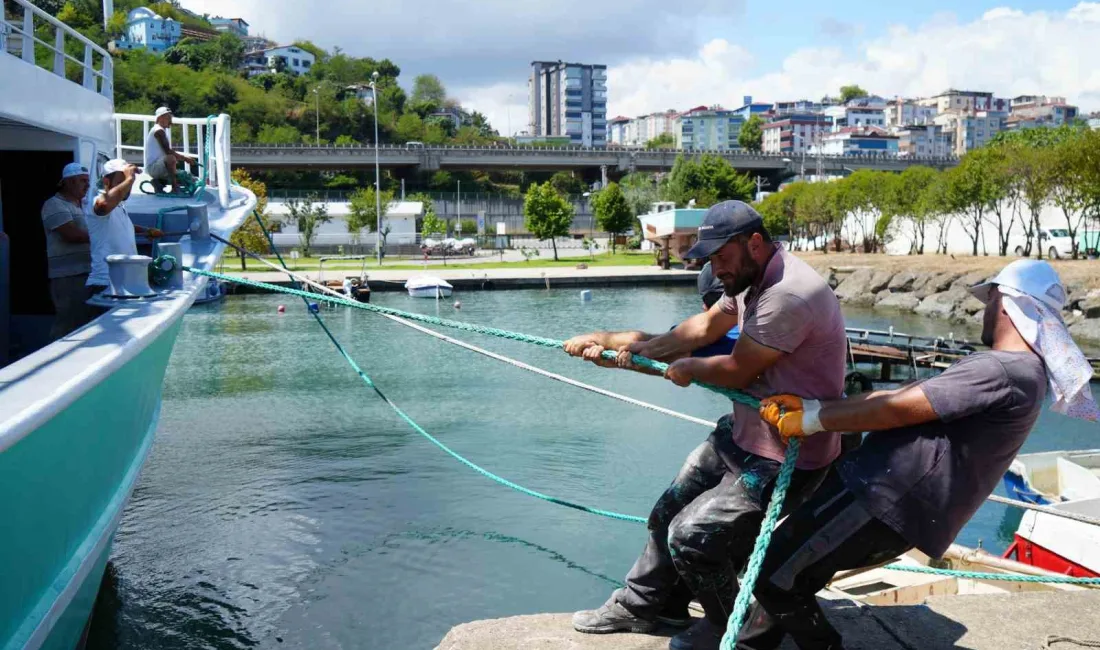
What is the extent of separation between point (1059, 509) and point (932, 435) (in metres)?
6.96

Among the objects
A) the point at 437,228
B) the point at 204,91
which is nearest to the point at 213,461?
the point at 437,228

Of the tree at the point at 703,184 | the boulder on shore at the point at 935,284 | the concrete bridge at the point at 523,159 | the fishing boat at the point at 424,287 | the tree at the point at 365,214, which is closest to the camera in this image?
the fishing boat at the point at 424,287

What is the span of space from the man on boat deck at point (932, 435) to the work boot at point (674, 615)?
2.84ft

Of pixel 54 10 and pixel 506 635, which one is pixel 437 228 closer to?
pixel 54 10

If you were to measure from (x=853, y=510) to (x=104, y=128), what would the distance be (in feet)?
28.4

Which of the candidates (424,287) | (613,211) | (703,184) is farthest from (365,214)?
(424,287)

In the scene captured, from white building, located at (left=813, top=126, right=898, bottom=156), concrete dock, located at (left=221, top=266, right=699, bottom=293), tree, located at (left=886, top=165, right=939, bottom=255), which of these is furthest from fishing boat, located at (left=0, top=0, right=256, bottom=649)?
white building, located at (left=813, top=126, right=898, bottom=156)

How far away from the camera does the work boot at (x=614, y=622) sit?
464 cm

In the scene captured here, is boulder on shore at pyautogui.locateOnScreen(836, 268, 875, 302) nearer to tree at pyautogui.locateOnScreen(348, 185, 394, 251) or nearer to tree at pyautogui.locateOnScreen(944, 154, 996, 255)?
tree at pyautogui.locateOnScreen(944, 154, 996, 255)

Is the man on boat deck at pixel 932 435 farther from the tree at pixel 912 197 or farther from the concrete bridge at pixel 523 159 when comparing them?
the concrete bridge at pixel 523 159

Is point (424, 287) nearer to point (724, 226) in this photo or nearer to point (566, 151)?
point (724, 226)

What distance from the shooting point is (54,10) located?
102 meters

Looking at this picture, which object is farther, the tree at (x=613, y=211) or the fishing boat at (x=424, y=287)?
the tree at (x=613, y=211)

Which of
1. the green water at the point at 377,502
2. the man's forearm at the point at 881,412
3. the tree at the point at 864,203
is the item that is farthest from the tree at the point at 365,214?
the man's forearm at the point at 881,412
